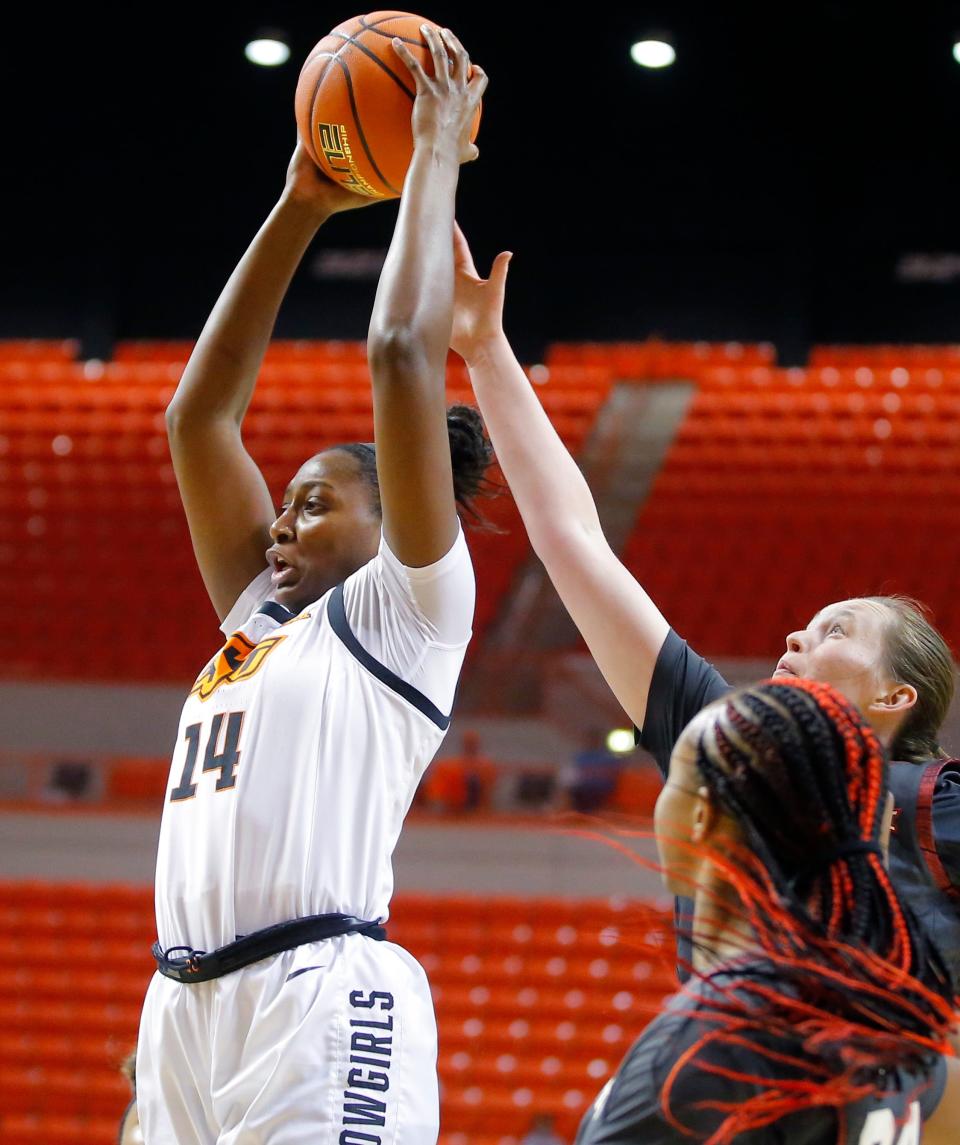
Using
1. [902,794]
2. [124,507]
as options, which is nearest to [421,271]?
[902,794]

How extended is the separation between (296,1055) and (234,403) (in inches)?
39.8

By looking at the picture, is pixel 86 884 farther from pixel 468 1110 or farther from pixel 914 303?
pixel 914 303

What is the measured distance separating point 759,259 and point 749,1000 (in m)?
10.8

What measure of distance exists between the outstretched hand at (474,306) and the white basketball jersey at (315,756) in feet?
1.67

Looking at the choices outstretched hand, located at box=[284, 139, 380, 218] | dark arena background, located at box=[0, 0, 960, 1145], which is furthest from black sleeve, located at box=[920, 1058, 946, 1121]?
dark arena background, located at box=[0, 0, 960, 1145]

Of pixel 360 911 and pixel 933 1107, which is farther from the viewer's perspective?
pixel 360 911

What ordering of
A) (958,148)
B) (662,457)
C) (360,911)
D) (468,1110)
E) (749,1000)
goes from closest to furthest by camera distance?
1. (749,1000)
2. (360,911)
3. (468,1110)
4. (662,457)
5. (958,148)

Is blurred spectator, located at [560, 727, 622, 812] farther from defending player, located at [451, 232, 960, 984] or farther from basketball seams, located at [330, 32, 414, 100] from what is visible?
basketball seams, located at [330, 32, 414, 100]

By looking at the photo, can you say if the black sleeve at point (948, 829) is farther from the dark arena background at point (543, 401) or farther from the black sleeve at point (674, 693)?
the dark arena background at point (543, 401)

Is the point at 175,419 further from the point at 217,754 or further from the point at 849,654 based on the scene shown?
the point at 849,654

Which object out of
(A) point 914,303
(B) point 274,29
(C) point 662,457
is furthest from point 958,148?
(B) point 274,29

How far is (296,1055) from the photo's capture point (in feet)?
5.48

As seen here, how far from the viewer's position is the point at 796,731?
1210 millimetres

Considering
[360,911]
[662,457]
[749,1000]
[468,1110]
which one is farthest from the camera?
[662,457]
